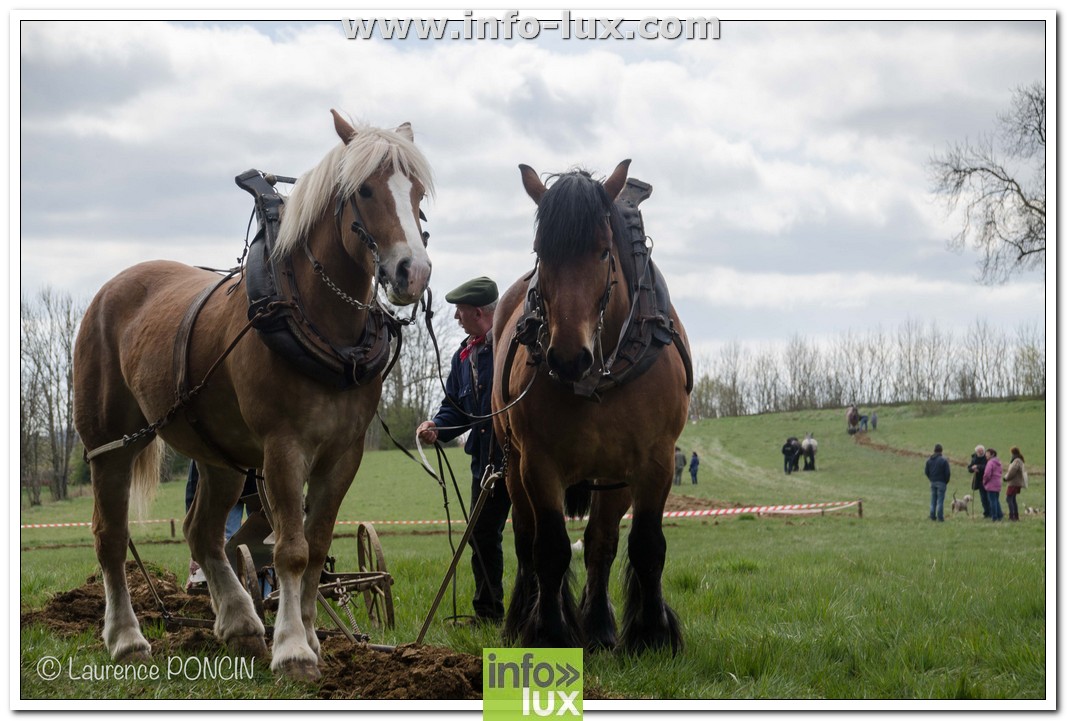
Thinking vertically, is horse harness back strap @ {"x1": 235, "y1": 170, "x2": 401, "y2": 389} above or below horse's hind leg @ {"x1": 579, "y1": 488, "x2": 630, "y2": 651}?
above

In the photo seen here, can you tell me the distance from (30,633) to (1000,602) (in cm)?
523

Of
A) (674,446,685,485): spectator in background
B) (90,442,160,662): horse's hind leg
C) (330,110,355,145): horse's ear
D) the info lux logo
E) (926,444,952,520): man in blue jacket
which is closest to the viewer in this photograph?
the info lux logo

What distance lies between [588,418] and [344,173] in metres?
1.57

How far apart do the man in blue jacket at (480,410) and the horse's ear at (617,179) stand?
221 centimetres

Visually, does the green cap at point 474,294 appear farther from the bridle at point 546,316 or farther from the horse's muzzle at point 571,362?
the horse's muzzle at point 571,362

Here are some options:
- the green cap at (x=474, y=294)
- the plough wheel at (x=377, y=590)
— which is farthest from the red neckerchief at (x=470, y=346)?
the plough wheel at (x=377, y=590)

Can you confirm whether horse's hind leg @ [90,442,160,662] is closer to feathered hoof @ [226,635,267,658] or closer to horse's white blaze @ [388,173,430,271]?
feathered hoof @ [226,635,267,658]

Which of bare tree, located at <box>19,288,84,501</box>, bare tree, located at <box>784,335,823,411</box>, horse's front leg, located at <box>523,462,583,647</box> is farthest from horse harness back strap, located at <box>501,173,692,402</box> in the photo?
bare tree, located at <box>784,335,823,411</box>

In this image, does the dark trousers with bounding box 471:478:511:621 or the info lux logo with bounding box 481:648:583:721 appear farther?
the dark trousers with bounding box 471:478:511:621

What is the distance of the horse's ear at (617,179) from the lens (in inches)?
180

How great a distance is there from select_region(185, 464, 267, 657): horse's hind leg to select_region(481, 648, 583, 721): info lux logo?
1408 mm

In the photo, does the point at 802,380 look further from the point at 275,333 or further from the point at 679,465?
the point at 275,333

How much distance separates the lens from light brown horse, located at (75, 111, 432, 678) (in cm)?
412

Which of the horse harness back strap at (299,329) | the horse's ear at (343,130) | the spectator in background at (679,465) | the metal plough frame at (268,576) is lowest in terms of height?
the spectator in background at (679,465)
